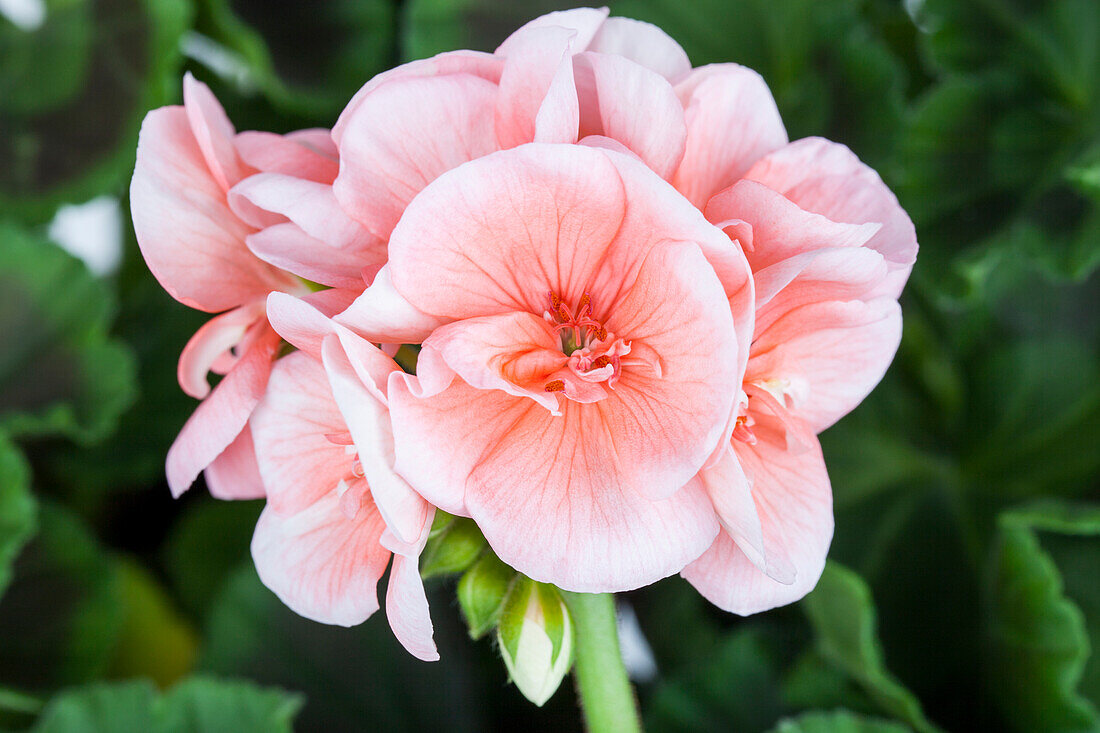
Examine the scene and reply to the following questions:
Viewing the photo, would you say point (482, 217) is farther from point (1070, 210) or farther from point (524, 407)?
point (1070, 210)

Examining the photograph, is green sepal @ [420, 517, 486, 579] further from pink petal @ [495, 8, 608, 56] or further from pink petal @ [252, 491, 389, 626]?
pink petal @ [495, 8, 608, 56]

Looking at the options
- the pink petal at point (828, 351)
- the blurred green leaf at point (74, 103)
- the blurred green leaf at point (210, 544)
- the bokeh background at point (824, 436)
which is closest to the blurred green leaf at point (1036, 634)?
the bokeh background at point (824, 436)

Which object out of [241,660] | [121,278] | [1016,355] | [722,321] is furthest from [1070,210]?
[121,278]

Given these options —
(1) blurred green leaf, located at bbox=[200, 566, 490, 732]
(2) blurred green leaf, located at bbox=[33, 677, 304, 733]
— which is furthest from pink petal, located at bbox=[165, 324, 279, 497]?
(1) blurred green leaf, located at bbox=[200, 566, 490, 732]

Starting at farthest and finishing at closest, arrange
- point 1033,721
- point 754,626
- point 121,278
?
point 121,278 → point 754,626 → point 1033,721

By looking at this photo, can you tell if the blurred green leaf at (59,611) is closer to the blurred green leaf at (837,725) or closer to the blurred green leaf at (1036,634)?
the blurred green leaf at (837,725)

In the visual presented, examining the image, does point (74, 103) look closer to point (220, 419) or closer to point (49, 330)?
point (49, 330)

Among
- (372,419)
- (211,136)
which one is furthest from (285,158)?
(372,419)
